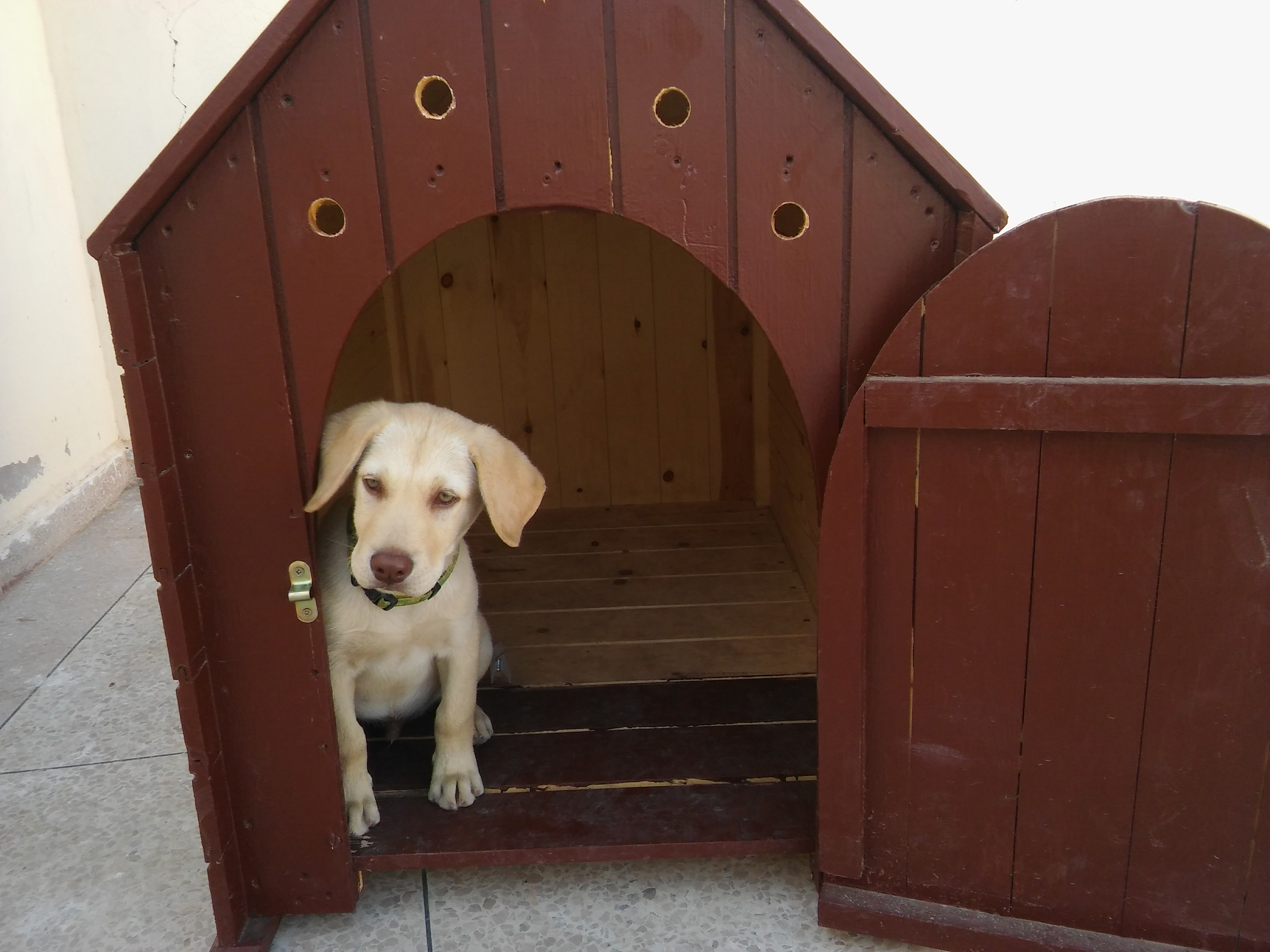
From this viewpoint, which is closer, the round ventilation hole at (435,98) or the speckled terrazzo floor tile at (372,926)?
the round ventilation hole at (435,98)

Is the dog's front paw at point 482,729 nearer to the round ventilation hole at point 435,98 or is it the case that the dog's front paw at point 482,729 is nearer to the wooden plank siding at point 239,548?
the wooden plank siding at point 239,548

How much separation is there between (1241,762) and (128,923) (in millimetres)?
2540

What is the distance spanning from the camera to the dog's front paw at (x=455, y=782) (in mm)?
2572

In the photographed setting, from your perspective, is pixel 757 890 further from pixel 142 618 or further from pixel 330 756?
pixel 142 618

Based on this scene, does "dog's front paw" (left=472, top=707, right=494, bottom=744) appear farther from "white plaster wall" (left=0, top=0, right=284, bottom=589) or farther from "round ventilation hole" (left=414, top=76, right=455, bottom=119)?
"white plaster wall" (left=0, top=0, right=284, bottom=589)

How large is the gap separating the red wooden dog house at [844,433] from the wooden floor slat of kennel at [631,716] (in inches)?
1.2

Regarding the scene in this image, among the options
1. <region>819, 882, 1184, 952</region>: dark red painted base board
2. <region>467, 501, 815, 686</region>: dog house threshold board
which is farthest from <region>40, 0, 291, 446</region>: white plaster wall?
<region>819, 882, 1184, 952</region>: dark red painted base board

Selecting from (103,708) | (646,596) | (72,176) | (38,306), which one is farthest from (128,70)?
(646,596)

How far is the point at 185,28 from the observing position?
216 inches

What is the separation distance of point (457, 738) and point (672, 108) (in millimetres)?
1617

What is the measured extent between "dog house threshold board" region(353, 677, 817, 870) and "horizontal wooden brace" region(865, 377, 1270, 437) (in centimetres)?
108

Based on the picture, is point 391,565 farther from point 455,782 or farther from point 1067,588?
point 1067,588

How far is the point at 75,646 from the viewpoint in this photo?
13.5 feet

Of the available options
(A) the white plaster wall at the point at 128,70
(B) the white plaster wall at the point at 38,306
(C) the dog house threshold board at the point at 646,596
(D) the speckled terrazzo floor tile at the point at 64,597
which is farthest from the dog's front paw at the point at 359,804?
(A) the white plaster wall at the point at 128,70
